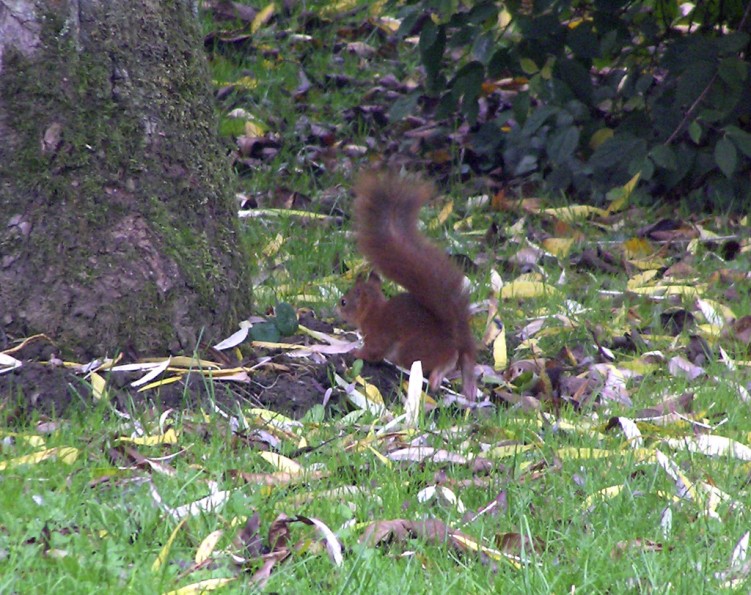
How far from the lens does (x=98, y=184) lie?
3.40 metres

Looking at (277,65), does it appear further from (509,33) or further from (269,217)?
(269,217)

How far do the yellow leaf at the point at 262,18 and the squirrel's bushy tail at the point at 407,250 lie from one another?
4.77 meters

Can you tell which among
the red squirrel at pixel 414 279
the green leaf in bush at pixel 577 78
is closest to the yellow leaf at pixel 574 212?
the green leaf in bush at pixel 577 78

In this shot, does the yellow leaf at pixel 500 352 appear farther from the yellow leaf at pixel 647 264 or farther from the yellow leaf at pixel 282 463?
the yellow leaf at pixel 647 264

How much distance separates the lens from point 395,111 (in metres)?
6.07

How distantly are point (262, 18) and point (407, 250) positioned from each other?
5.00 metres

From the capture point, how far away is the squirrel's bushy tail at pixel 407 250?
360 centimetres

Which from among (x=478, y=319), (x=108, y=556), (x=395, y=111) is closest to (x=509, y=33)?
(x=395, y=111)

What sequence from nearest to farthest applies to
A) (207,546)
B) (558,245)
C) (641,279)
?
1. (207,546)
2. (641,279)
3. (558,245)

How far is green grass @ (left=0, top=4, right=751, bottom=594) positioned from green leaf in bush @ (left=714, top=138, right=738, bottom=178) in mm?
1554

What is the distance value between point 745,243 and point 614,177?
2.66ft

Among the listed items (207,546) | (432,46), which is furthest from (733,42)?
(207,546)

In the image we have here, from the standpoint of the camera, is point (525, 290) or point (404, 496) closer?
point (404, 496)

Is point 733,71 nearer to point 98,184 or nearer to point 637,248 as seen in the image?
point 637,248
